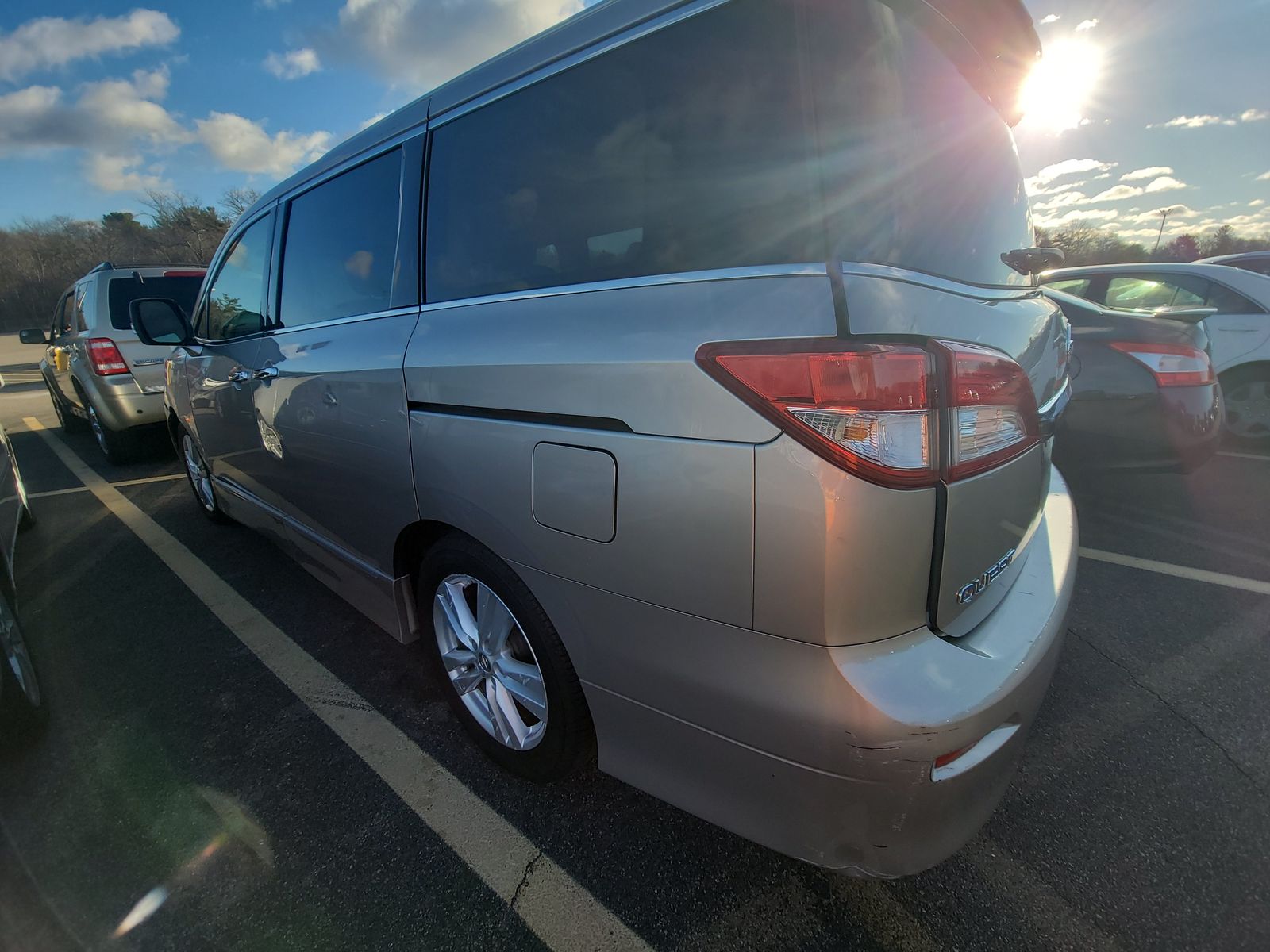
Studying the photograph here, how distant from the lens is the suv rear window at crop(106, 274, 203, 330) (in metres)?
5.69

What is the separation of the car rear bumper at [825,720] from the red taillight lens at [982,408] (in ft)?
1.17

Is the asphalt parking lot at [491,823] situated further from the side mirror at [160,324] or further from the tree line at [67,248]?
the tree line at [67,248]

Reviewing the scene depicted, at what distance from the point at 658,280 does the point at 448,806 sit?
1.66 metres

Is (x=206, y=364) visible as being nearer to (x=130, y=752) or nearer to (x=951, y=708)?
(x=130, y=752)

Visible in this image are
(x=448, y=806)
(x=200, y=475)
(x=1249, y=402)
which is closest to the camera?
(x=448, y=806)

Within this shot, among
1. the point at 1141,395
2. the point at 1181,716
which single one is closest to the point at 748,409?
the point at 1181,716

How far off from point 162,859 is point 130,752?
604mm

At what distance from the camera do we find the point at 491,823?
1.86 meters

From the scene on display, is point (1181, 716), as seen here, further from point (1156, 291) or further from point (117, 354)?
point (117, 354)

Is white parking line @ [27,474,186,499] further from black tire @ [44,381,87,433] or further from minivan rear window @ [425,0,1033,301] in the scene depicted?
minivan rear window @ [425,0,1033,301]

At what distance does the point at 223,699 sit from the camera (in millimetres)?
2475

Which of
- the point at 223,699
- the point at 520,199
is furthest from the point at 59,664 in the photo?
the point at 520,199

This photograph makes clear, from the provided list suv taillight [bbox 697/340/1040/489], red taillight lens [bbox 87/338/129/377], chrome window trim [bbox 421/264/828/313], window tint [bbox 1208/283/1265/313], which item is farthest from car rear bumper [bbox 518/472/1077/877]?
red taillight lens [bbox 87/338/129/377]

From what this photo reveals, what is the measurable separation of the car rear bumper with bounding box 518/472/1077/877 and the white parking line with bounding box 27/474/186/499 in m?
5.73
